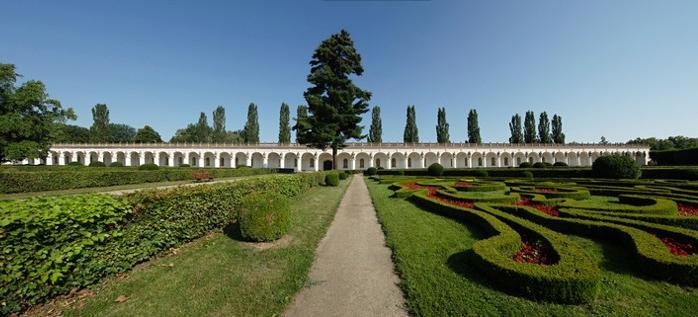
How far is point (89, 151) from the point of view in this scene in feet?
159

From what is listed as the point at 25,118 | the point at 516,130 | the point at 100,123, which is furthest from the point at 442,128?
the point at 100,123

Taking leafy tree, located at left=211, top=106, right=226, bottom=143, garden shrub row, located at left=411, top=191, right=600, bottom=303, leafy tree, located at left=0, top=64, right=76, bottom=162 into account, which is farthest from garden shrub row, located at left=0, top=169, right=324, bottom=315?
leafy tree, located at left=211, top=106, right=226, bottom=143

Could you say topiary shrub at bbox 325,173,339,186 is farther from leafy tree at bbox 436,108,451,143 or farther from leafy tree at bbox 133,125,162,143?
leafy tree at bbox 133,125,162,143

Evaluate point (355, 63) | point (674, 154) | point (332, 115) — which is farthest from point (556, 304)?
point (674, 154)

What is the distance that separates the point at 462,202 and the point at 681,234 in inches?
203

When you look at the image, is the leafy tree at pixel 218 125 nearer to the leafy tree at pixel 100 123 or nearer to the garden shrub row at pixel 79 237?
the leafy tree at pixel 100 123

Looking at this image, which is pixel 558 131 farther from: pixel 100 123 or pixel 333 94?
pixel 100 123

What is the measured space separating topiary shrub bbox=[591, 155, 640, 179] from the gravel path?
19301mm

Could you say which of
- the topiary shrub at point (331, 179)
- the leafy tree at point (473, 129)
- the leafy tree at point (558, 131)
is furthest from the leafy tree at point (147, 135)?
the leafy tree at point (558, 131)

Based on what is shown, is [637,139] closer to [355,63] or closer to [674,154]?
[674,154]

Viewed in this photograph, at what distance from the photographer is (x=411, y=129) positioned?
5541 cm

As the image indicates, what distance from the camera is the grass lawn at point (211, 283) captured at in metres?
3.29

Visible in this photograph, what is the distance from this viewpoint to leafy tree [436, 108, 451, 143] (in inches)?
2153

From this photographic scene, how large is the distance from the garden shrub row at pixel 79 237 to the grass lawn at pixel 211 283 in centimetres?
26
